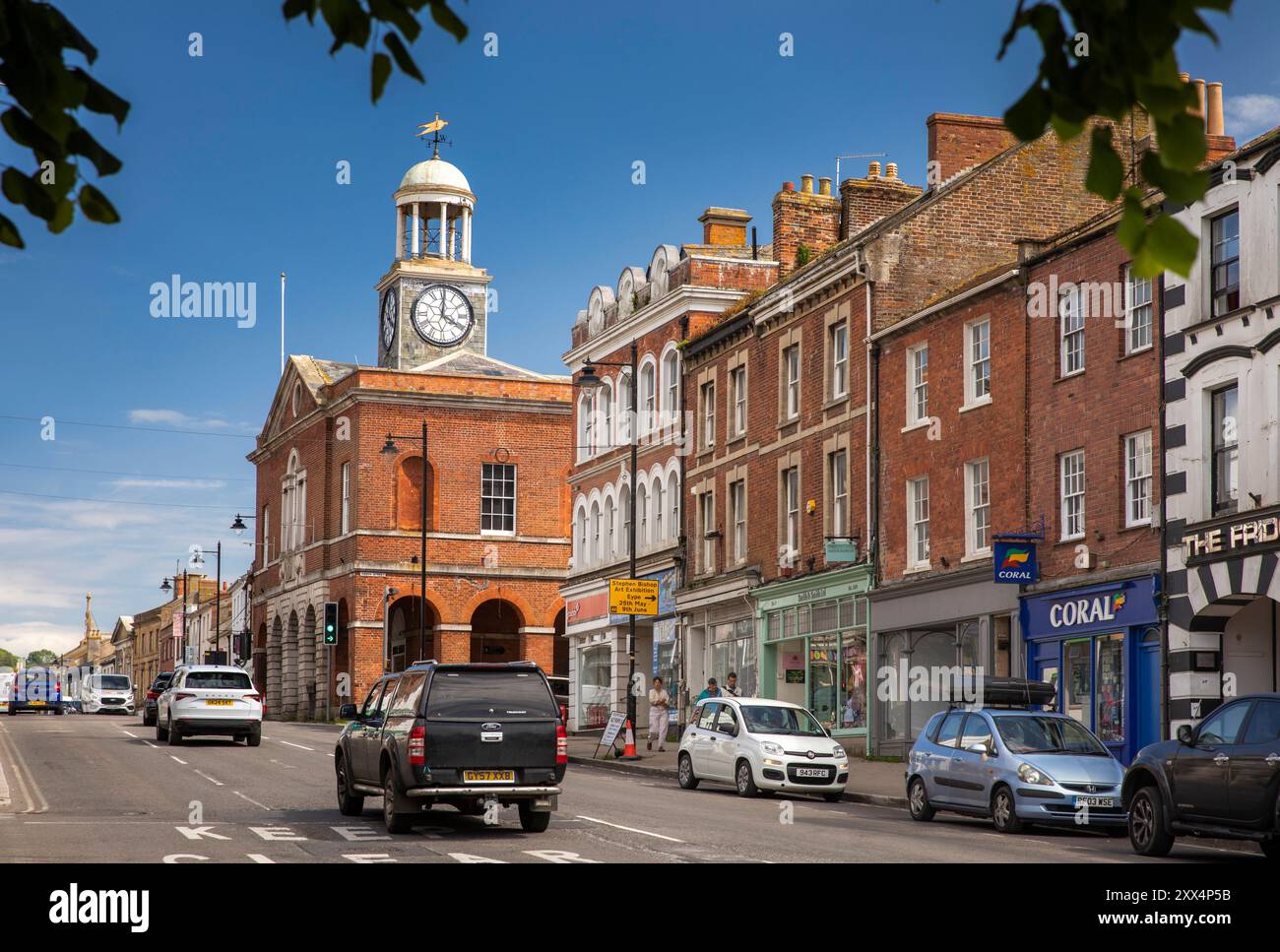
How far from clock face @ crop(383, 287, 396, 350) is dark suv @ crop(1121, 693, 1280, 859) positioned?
62.7 m

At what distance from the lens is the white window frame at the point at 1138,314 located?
2898 cm

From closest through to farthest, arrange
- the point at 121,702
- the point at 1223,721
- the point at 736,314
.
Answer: the point at 1223,721, the point at 736,314, the point at 121,702

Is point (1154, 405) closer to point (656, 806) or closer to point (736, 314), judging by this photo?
point (656, 806)

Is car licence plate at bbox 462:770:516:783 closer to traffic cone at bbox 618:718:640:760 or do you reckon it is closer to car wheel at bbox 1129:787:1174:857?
car wheel at bbox 1129:787:1174:857

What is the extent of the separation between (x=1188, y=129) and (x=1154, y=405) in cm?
2447

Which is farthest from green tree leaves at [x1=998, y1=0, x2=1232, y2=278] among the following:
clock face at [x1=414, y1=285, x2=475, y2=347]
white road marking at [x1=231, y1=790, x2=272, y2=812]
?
clock face at [x1=414, y1=285, x2=475, y2=347]

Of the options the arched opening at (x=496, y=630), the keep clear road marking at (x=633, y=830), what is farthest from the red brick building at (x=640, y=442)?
the keep clear road marking at (x=633, y=830)

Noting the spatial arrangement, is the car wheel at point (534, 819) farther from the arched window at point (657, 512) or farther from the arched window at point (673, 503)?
the arched window at point (657, 512)

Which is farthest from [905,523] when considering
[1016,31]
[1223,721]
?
[1016,31]

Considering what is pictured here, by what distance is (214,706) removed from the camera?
39281 mm

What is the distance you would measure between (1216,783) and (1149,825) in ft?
3.96

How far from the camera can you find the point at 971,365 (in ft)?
113

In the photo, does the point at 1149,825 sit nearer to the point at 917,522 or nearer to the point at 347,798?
the point at 347,798
